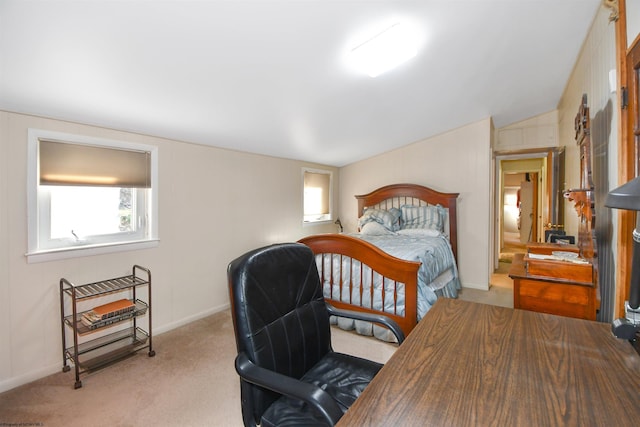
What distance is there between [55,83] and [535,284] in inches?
120

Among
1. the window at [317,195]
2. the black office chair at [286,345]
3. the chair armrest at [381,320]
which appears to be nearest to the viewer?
the black office chair at [286,345]

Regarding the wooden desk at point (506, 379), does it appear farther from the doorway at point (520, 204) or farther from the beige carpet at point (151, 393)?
the doorway at point (520, 204)

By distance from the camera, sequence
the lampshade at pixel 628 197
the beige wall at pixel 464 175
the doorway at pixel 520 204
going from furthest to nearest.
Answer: the doorway at pixel 520 204 < the beige wall at pixel 464 175 < the lampshade at pixel 628 197

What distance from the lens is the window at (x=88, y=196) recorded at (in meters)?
2.06

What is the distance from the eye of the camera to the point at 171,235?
2.80m

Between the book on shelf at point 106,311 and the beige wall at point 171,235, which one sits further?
the book on shelf at point 106,311

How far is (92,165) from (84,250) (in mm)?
651

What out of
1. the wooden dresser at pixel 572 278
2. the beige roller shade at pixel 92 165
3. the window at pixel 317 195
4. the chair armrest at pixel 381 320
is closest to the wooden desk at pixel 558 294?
the wooden dresser at pixel 572 278

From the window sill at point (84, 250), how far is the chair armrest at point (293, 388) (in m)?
1.91

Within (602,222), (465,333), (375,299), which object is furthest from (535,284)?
(375,299)

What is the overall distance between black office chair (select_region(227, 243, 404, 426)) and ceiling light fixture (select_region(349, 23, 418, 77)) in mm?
1381

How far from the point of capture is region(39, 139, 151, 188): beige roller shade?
2096 millimetres

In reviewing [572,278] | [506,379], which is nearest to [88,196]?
[506,379]

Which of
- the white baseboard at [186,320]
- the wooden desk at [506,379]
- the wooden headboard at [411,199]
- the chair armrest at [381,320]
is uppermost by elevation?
the wooden headboard at [411,199]
